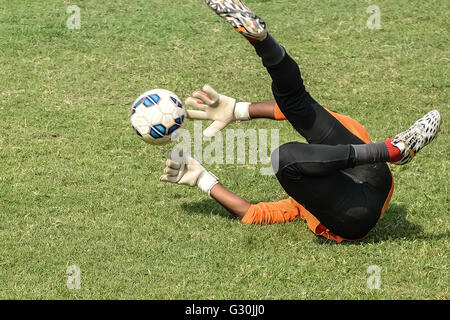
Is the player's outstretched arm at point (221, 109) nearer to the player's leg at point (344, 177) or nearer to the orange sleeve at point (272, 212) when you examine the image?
the orange sleeve at point (272, 212)

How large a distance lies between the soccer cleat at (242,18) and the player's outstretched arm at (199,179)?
1.32 m

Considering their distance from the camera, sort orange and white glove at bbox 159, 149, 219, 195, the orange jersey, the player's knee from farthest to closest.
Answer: orange and white glove at bbox 159, 149, 219, 195 < the orange jersey < the player's knee

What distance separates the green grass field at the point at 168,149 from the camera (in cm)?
559

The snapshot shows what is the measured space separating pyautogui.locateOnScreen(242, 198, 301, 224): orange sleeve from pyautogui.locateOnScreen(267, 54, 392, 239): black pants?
1.85 ft

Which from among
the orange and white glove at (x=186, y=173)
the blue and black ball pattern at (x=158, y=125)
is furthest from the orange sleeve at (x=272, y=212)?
the blue and black ball pattern at (x=158, y=125)

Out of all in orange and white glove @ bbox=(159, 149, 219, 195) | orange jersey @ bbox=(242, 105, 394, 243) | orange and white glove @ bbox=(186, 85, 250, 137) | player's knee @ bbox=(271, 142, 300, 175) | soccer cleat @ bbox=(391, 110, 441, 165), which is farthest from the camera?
orange and white glove @ bbox=(186, 85, 250, 137)

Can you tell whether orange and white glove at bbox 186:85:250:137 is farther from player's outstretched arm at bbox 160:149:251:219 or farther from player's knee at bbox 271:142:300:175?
player's knee at bbox 271:142:300:175

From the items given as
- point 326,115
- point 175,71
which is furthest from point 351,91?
point 326,115

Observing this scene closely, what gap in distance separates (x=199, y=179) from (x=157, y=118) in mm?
644

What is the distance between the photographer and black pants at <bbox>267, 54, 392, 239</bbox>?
561cm

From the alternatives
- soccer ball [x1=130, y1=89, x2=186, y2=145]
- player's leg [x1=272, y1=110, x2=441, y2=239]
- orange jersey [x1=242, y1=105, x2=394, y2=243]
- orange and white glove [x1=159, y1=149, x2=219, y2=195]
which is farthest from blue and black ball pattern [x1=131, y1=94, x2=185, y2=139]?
player's leg [x1=272, y1=110, x2=441, y2=239]

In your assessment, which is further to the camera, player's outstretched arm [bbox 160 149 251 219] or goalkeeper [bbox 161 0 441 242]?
player's outstretched arm [bbox 160 149 251 219]

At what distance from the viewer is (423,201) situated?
6832 mm

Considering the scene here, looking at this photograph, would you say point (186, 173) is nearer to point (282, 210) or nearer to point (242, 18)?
point (282, 210)
